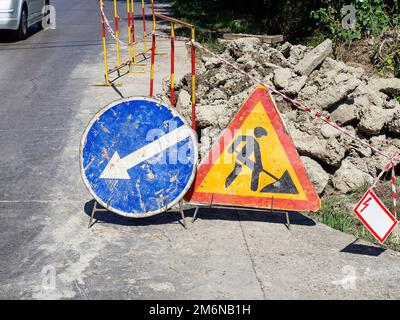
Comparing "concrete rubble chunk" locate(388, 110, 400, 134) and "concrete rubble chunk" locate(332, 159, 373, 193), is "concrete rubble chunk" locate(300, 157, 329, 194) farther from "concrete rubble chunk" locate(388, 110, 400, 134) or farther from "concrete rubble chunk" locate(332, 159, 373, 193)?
"concrete rubble chunk" locate(388, 110, 400, 134)

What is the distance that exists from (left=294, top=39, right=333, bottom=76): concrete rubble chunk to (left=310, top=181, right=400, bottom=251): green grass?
1979mm

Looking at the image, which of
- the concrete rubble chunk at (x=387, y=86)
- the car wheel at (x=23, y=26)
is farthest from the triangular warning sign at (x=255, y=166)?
the car wheel at (x=23, y=26)

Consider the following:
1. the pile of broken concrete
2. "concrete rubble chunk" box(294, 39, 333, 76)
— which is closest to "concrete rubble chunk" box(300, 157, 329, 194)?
the pile of broken concrete

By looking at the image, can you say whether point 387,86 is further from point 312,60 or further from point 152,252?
point 152,252

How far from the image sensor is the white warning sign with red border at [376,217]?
6.34 m

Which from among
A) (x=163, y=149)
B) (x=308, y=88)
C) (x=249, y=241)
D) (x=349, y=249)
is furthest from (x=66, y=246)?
(x=308, y=88)

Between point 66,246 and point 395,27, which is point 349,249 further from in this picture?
point 395,27

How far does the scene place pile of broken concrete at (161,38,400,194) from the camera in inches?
316

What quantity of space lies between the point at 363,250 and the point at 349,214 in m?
1.05

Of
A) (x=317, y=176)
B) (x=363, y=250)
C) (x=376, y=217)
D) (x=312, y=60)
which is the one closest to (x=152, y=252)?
(x=363, y=250)

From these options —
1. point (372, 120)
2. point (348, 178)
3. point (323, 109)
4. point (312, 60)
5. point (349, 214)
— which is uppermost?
point (312, 60)

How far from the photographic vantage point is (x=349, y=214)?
24.5 ft

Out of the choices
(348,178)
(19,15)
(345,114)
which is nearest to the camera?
(348,178)

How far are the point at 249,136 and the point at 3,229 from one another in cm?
254
